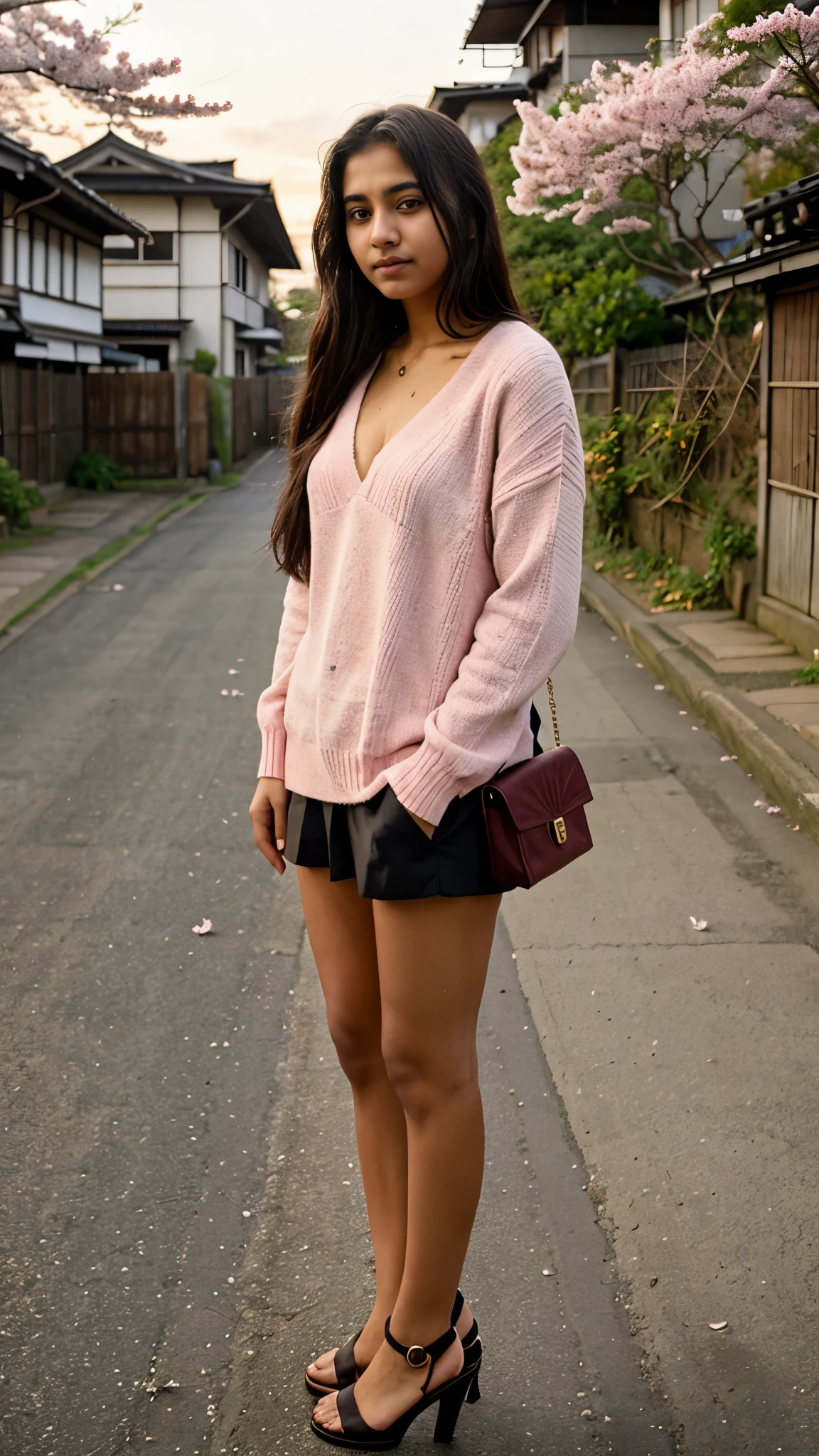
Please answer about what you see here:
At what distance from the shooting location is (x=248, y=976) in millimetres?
4383

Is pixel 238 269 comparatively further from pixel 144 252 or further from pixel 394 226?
pixel 394 226

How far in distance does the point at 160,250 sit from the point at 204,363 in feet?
11.7

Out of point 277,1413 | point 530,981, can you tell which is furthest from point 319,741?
point 530,981

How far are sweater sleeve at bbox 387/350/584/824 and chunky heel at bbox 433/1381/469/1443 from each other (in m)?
1.00

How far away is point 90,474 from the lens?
24734mm

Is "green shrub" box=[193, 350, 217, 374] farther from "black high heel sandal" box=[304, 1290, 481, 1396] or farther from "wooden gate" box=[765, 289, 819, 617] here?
"black high heel sandal" box=[304, 1290, 481, 1396]

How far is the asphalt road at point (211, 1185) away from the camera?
2.32m

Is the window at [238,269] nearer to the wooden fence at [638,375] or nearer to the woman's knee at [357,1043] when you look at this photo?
the wooden fence at [638,375]

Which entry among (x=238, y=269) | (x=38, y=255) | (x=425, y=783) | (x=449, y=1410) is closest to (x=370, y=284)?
(x=425, y=783)

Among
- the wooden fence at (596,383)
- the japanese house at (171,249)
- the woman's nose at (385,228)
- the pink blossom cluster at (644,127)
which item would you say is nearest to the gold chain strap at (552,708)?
the woman's nose at (385,228)

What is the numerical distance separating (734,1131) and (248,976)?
5.80ft

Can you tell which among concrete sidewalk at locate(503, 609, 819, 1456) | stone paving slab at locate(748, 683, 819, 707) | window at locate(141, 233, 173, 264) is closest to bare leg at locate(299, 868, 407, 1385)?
concrete sidewalk at locate(503, 609, 819, 1456)

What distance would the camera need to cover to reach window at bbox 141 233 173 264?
30.2 meters

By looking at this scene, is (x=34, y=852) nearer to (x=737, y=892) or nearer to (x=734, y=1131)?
(x=737, y=892)
